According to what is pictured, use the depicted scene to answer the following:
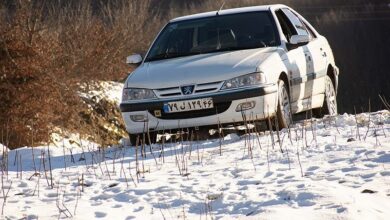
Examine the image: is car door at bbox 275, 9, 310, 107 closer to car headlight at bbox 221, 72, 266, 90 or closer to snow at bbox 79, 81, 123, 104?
car headlight at bbox 221, 72, 266, 90

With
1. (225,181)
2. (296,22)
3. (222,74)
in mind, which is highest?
(296,22)

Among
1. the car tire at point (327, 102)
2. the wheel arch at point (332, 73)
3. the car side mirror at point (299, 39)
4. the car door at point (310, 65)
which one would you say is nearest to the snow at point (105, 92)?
the wheel arch at point (332, 73)

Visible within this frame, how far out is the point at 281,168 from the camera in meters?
6.61

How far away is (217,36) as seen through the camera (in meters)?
9.95

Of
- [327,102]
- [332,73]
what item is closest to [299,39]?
[327,102]

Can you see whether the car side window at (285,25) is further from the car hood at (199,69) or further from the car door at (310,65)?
the car hood at (199,69)

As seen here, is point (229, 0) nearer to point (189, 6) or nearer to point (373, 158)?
point (189, 6)

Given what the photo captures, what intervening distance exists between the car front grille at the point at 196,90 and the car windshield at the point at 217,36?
107 centimetres

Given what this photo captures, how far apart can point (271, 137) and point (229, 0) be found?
48801mm

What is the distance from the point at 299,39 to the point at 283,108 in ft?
3.11

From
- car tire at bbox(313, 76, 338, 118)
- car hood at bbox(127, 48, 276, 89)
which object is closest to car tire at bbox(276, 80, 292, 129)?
car hood at bbox(127, 48, 276, 89)

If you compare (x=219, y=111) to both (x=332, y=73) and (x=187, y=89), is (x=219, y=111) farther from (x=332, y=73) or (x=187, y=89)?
(x=332, y=73)

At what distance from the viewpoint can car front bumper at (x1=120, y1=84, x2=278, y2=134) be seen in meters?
8.69

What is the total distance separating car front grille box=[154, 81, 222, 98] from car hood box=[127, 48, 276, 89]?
0.13 feet
